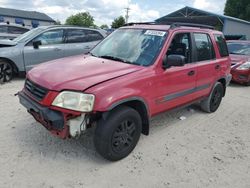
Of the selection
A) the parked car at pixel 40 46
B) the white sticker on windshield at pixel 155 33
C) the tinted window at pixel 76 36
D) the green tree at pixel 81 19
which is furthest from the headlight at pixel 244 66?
the green tree at pixel 81 19

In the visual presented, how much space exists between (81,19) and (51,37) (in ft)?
203

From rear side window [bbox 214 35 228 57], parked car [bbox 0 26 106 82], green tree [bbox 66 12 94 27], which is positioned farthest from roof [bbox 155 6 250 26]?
green tree [bbox 66 12 94 27]

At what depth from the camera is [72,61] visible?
3.78 metres

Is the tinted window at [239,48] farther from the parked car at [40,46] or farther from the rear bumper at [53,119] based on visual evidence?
the rear bumper at [53,119]

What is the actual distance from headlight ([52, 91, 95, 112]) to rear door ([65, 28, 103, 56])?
203 inches

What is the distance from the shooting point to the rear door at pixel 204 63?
4419mm

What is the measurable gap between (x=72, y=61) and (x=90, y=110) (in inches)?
51.9

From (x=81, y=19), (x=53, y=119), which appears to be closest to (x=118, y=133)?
(x=53, y=119)

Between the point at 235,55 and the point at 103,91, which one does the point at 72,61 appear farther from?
the point at 235,55

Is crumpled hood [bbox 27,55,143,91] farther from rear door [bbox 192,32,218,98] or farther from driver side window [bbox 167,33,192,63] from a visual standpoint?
rear door [bbox 192,32,218,98]

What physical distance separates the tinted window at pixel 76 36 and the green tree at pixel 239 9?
35.8 meters

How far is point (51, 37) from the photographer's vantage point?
736 cm

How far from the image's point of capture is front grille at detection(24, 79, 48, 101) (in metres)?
2.96

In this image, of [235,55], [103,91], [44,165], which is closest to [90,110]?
[103,91]
